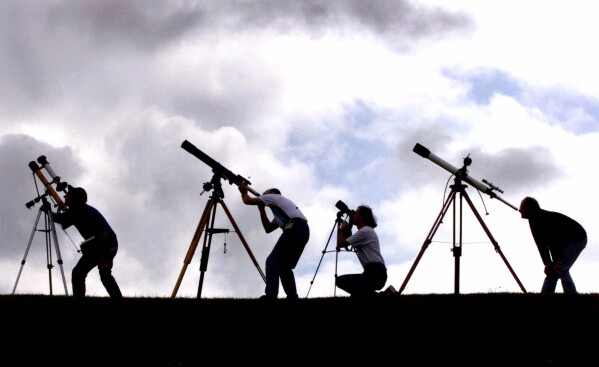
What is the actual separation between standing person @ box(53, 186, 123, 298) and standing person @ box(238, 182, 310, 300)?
278 cm

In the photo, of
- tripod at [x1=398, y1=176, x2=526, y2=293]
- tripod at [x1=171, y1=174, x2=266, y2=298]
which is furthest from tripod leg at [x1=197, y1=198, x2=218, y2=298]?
tripod at [x1=398, y1=176, x2=526, y2=293]

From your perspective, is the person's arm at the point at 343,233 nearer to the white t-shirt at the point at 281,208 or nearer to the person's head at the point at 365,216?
the person's head at the point at 365,216

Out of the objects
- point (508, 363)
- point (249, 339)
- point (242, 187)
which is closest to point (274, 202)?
point (242, 187)

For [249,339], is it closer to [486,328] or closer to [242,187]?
[486,328]

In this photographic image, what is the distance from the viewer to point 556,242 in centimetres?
1570

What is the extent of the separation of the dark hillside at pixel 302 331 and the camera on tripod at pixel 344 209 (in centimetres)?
303

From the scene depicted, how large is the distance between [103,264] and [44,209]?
14.2 feet

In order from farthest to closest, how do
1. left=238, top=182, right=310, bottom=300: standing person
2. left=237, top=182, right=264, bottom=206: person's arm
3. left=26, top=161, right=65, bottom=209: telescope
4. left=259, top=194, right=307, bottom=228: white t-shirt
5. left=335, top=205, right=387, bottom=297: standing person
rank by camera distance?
left=26, top=161, right=65, bottom=209: telescope
left=237, top=182, right=264, bottom=206: person's arm
left=259, top=194, right=307, bottom=228: white t-shirt
left=335, top=205, right=387, bottom=297: standing person
left=238, top=182, right=310, bottom=300: standing person

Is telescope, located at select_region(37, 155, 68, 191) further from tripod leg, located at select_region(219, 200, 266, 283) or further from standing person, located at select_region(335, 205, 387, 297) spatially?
standing person, located at select_region(335, 205, 387, 297)

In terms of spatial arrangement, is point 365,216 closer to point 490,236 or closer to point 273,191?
point 273,191

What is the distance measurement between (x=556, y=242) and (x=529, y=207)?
2.81 feet

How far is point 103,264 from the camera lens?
15.4 m

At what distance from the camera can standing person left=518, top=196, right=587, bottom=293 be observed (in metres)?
15.5

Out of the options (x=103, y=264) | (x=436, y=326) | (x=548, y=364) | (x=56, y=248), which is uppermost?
(x=56, y=248)
